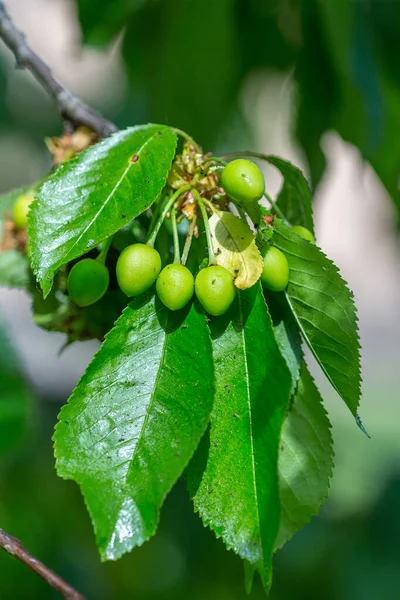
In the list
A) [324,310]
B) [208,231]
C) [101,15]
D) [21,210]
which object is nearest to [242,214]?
[208,231]

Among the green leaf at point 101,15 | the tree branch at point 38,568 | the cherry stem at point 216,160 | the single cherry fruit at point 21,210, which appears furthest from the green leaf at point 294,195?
the green leaf at point 101,15

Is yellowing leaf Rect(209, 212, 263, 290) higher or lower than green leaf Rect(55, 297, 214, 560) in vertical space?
higher

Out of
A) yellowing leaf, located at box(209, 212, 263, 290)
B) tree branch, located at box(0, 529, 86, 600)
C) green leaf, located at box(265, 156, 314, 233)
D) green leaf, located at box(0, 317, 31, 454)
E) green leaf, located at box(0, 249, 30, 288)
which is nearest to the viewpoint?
tree branch, located at box(0, 529, 86, 600)

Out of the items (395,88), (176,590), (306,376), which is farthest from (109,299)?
(176,590)

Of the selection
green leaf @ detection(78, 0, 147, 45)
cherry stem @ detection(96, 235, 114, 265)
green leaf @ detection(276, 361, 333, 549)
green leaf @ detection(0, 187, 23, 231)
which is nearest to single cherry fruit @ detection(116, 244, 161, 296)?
cherry stem @ detection(96, 235, 114, 265)

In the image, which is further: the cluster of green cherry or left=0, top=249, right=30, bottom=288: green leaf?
left=0, top=249, right=30, bottom=288: green leaf

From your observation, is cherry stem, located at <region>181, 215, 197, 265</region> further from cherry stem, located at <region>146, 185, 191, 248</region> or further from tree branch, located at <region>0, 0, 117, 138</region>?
tree branch, located at <region>0, 0, 117, 138</region>

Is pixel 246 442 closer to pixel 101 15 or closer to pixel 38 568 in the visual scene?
pixel 38 568
